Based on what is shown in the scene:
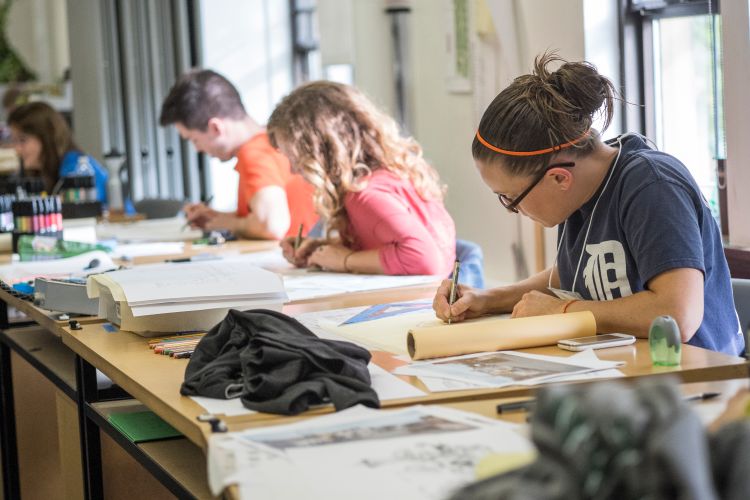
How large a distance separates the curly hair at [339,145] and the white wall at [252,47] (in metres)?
A: 3.64

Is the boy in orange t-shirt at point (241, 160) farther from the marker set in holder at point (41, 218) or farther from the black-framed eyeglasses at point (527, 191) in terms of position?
the black-framed eyeglasses at point (527, 191)

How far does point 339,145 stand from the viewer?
111 inches

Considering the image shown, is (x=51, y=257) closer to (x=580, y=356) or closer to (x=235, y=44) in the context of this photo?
(x=580, y=356)

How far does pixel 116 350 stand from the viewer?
184 cm

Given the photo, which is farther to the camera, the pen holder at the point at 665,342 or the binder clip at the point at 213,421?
the pen holder at the point at 665,342

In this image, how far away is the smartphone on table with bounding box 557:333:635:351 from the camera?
1592mm

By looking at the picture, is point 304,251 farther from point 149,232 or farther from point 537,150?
point 149,232

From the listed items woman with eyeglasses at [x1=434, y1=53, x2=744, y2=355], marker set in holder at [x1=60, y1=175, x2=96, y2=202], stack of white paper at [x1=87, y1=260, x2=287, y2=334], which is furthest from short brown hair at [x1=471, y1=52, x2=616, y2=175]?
marker set in holder at [x1=60, y1=175, x2=96, y2=202]

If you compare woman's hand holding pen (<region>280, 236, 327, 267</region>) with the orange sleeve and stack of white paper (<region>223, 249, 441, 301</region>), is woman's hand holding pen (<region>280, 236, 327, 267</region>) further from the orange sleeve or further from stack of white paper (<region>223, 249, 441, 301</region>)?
the orange sleeve

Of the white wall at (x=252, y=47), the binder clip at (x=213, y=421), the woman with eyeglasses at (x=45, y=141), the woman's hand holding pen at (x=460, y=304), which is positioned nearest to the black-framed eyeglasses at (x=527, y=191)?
the woman's hand holding pen at (x=460, y=304)

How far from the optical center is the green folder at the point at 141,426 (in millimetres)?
1806

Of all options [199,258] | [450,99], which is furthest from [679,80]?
[199,258]

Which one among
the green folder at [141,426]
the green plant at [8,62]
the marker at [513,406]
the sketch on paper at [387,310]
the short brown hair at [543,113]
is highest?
the green plant at [8,62]

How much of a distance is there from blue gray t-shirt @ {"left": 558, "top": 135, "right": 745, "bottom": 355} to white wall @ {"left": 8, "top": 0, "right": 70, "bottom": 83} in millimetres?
8331
